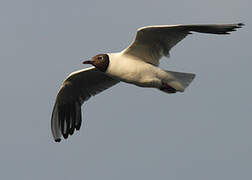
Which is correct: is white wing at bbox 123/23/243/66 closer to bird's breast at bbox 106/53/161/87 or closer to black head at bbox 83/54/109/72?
bird's breast at bbox 106/53/161/87

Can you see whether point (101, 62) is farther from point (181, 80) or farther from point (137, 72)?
point (181, 80)

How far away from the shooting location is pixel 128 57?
1460 centimetres

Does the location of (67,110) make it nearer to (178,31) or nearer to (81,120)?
(81,120)

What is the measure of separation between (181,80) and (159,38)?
0.95 meters

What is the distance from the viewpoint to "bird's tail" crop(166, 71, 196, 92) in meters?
14.7

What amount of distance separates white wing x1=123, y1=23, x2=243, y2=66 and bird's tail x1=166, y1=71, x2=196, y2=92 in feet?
1.48

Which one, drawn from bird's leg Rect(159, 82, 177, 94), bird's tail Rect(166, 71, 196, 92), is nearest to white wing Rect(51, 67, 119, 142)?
bird's leg Rect(159, 82, 177, 94)

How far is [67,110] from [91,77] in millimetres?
1041

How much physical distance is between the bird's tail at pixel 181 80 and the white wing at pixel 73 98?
8.09ft

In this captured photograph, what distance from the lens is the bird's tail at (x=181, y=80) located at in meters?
14.7

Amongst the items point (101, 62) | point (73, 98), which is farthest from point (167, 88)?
point (73, 98)

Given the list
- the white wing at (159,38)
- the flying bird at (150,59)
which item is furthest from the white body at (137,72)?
the white wing at (159,38)

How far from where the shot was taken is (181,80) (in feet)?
48.2

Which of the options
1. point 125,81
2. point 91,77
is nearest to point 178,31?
point 125,81
